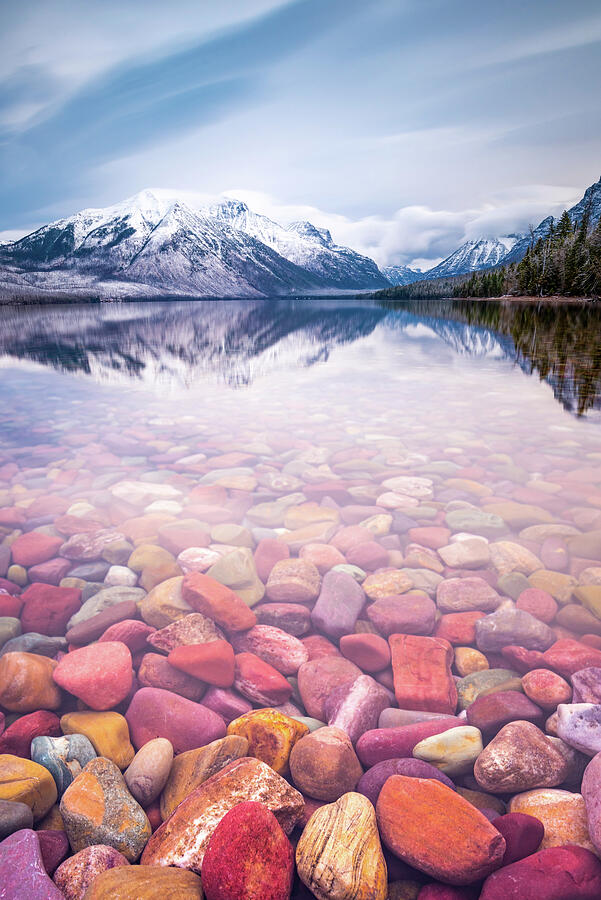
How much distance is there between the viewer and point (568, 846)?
2.35 meters

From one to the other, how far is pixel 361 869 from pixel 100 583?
372 centimetres

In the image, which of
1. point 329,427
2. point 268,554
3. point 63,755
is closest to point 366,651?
point 268,554

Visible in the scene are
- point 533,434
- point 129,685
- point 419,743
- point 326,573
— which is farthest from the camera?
point 533,434

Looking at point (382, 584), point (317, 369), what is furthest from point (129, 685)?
point (317, 369)

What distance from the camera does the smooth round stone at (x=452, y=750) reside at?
2.95m

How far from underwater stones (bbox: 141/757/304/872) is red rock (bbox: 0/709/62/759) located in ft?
4.07

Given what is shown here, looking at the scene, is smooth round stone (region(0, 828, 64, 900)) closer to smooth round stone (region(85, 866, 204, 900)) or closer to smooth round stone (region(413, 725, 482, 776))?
smooth round stone (region(85, 866, 204, 900))

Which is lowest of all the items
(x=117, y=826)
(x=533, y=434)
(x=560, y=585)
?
(x=117, y=826)

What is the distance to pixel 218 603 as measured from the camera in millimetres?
4441

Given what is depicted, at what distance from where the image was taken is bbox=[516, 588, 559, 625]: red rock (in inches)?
171

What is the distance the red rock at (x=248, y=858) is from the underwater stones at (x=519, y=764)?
4.40 ft

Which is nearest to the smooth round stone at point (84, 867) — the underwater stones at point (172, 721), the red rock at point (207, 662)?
the underwater stones at point (172, 721)

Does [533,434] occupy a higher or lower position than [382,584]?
higher

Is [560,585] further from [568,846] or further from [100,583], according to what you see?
[100,583]
